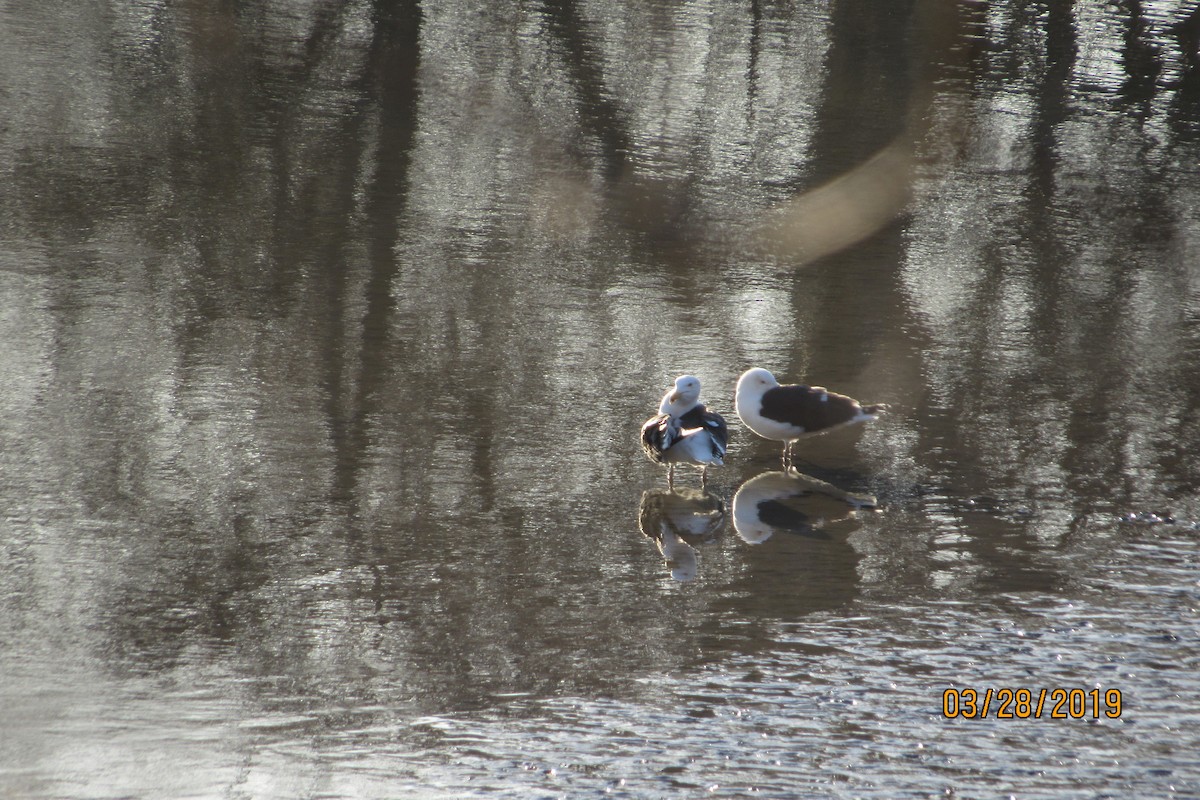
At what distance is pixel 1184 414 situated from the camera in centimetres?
861

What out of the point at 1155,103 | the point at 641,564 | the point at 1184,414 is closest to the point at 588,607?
the point at 641,564

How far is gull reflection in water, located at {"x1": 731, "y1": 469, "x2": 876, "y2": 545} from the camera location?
7.13 meters

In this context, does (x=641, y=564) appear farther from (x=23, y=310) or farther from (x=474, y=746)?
(x=23, y=310)

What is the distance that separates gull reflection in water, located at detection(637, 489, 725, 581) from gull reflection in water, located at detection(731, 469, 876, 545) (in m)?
0.13

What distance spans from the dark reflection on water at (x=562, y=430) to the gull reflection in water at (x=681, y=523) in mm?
31

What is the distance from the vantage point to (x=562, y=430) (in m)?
8.05

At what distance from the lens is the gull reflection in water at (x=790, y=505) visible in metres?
7.13

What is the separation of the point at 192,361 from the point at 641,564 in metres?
3.53

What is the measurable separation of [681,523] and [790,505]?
648 mm
